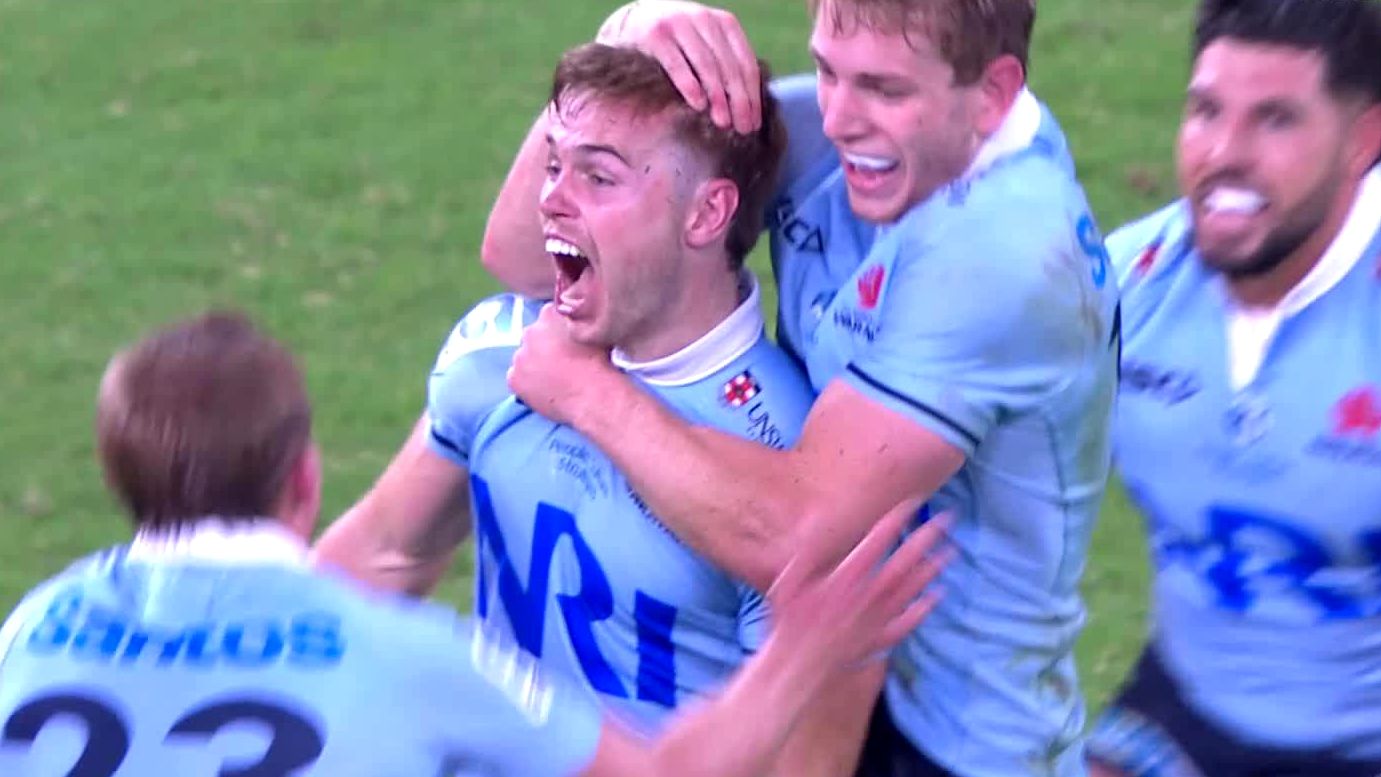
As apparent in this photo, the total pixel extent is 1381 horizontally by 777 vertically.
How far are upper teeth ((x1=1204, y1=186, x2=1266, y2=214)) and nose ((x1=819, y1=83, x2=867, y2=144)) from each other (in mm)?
717

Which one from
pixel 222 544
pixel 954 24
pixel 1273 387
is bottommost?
pixel 1273 387

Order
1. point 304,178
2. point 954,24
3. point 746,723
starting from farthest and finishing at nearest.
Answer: point 304,178 < point 954,24 < point 746,723

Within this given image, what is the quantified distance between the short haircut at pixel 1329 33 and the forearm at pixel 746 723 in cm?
142

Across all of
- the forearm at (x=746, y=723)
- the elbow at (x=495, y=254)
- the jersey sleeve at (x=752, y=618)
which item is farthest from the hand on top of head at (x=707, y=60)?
the forearm at (x=746, y=723)

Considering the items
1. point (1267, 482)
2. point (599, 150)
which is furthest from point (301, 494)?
point (1267, 482)

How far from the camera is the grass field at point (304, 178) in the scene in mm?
7242

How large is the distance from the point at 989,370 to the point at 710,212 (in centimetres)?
53

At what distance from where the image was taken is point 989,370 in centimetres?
324

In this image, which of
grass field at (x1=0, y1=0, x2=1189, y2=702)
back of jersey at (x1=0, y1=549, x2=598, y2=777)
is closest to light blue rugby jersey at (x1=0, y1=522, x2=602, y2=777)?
back of jersey at (x1=0, y1=549, x2=598, y2=777)

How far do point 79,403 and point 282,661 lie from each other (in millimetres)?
5114

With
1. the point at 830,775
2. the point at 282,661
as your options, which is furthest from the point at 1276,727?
the point at 282,661

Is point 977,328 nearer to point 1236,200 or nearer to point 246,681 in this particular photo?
point 1236,200

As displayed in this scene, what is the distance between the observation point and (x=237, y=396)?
2855 millimetres

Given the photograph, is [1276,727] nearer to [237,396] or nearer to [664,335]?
[664,335]
